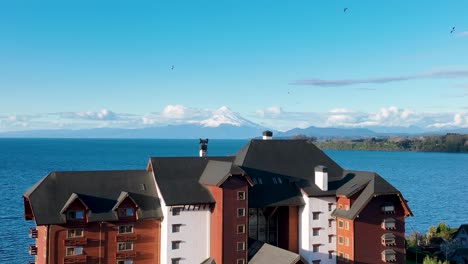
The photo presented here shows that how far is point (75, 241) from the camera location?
160 feet

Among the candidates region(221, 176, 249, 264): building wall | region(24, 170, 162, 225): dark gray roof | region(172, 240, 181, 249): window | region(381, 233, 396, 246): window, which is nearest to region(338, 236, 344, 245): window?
region(381, 233, 396, 246): window

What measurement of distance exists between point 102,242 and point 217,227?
1178 centimetres

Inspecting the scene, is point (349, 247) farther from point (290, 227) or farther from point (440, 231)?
point (440, 231)

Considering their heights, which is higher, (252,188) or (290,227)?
(252,188)

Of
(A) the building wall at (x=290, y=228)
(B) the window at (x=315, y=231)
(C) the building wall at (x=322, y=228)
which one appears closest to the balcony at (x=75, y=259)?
(A) the building wall at (x=290, y=228)

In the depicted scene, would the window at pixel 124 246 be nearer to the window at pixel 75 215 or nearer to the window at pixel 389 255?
the window at pixel 75 215

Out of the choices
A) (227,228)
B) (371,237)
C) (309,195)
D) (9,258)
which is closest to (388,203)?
(371,237)

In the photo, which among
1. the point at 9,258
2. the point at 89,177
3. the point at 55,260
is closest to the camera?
the point at 55,260

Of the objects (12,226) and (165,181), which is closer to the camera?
(165,181)

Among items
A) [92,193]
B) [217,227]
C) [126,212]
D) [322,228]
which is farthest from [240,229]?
[92,193]

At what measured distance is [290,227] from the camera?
190 ft

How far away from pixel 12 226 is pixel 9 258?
753 inches

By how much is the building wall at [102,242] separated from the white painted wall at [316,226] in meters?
16.9

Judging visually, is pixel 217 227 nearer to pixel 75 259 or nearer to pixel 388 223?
pixel 75 259
